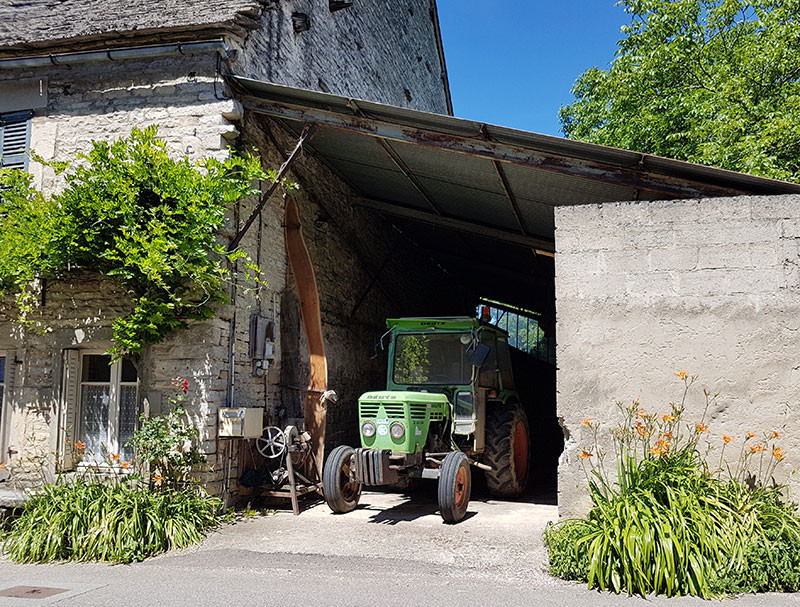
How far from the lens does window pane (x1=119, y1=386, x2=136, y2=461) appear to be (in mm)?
7734

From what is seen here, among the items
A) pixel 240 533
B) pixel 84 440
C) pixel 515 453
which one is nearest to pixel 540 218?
pixel 515 453

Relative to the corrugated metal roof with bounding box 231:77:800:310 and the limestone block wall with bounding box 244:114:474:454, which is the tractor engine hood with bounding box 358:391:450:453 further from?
the corrugated metal roof with bounding box 231:77:800:310

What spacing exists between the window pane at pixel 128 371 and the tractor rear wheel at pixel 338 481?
7.84 ft

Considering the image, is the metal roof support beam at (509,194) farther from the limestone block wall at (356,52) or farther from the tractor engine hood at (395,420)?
the limestone block wall at (356,52)

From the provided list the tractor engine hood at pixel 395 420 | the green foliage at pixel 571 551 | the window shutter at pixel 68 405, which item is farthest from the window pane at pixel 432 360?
the window shutter at pixel 68 405

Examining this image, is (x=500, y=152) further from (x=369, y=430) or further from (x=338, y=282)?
(x=338, y=282)

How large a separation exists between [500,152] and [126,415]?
4.89 meters

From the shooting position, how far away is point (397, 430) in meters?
7.50

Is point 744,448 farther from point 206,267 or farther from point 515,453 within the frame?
point 206,267

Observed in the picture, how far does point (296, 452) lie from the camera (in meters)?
8.12

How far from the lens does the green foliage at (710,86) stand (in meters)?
11.0

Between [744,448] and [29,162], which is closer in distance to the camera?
[744,448]

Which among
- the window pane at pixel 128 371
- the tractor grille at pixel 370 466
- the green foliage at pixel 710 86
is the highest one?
the green foliage at pixel 710 86

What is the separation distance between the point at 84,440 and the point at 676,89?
1170 centimetres
